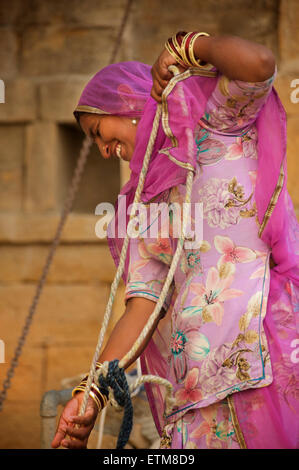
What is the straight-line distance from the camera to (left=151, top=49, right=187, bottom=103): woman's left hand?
117 centimetres

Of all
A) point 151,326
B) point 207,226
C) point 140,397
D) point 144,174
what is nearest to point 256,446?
point 151,326

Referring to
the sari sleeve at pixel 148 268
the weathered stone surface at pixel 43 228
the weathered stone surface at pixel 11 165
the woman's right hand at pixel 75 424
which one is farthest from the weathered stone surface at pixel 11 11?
the woman's right hand at pixel 75 424

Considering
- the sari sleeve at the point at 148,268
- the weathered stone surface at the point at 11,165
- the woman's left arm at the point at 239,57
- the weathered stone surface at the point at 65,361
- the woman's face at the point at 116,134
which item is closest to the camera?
the woman's left arm at the point at 239,57

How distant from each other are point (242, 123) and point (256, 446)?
0.59 metres

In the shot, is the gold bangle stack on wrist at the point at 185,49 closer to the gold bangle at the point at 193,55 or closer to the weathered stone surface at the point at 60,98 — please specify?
the gold bangle at the point at 193,55

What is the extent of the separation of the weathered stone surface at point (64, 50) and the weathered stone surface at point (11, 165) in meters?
0.31

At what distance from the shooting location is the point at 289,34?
3088 millimetres

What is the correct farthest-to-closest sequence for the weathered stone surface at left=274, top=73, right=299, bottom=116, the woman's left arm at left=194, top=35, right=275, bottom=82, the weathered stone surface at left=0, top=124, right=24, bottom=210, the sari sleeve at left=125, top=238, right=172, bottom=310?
the weathered stone surface at left=0, top=124, right=24, bottom=210, the weathered stone surface at left=274, top=73, right=299, bottom=116, the sari sleeve at left=125, top=238, right=172, bottom=310, the woman's left arm at left=194, top=35, right=275, bottom=82

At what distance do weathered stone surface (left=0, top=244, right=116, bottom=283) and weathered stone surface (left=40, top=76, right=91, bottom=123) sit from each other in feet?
2.14

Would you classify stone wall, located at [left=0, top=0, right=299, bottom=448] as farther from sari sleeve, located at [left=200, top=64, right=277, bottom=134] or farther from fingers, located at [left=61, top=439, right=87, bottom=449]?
fingers, located at [left=61, top=439, right=87, bottom=449]

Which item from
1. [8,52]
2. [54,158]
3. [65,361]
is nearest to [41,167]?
[54,158]

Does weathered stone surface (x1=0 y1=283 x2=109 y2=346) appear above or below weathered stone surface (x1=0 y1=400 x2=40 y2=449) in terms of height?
above

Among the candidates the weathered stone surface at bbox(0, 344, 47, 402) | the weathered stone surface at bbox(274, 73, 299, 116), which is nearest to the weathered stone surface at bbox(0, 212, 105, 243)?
the weathered stone surface at bbox(0, 344, 47, 402)

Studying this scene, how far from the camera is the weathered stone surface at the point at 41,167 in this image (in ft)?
10.6
